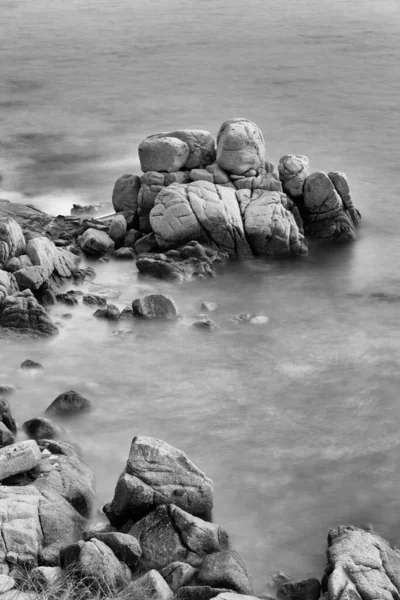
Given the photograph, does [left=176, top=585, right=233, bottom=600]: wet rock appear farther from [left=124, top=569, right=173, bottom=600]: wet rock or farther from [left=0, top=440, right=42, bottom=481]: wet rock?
[left=0, top=440, right=42, bottom=481]: wet rock

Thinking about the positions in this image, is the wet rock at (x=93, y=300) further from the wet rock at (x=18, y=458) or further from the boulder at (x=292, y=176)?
the wet rock at (x=18, y=458)

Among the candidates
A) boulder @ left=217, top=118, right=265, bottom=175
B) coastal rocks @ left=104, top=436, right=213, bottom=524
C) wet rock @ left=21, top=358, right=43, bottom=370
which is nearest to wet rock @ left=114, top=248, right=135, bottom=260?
boulder @ left=217, top=118, right=265, bottom=175

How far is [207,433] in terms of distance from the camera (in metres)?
25.2

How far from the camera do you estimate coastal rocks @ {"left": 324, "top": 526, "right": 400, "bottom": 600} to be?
18.3 m

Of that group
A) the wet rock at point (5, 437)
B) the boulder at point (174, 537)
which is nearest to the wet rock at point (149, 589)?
the boulder at point (174, 537)

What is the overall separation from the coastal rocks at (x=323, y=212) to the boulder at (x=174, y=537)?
62.0 ft

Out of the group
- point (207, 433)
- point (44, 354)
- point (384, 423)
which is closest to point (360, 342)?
point (384, 423)

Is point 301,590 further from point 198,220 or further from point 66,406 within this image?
point 198,220

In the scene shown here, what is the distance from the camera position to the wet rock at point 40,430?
2431cm

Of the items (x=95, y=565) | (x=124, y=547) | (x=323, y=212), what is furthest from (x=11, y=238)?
(x=95, y=565)

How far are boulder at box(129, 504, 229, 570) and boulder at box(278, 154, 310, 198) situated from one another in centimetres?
1921

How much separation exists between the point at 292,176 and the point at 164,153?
4.82 metres

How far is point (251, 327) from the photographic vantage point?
101ft

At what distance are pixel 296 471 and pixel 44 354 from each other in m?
8.83
